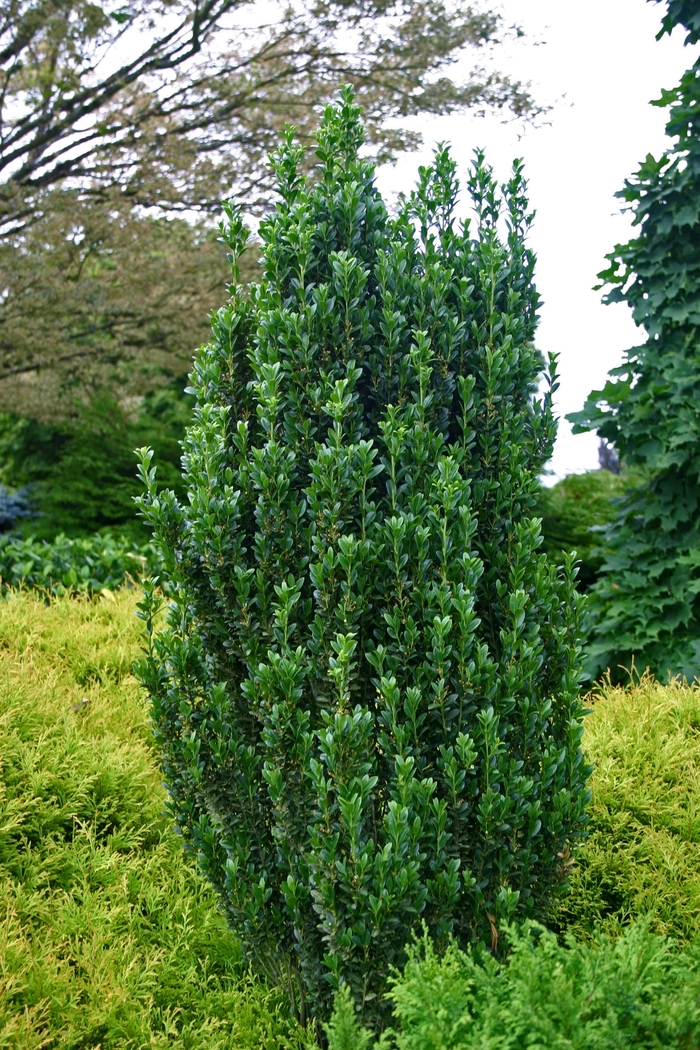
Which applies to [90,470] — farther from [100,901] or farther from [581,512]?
[100,901]

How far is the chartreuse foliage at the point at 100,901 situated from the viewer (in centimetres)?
340

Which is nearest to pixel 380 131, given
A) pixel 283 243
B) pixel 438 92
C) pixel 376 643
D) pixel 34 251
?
pixel 438 92

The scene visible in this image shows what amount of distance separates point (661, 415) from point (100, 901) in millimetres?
5331

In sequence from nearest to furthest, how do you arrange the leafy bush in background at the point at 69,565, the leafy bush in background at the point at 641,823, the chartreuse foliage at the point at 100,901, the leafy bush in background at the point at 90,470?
the chartreuse foliage at the point at 100,901 < the leafy bush in background at the point at 641,823 < the leafy bush in background at the point at 69,565 < the leafy bush in background at the point at 90,470

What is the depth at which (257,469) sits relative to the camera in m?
3.29

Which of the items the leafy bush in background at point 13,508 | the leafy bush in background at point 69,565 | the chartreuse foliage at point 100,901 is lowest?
the chartreuse foliage at point 100,901

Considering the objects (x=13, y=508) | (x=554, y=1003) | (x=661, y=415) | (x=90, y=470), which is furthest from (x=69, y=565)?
(x=13, y=508)

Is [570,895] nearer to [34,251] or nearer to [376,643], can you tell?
[376,643]

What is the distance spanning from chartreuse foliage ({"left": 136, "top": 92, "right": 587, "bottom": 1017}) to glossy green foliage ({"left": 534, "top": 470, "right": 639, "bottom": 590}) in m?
8.19

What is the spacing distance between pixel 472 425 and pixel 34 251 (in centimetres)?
872

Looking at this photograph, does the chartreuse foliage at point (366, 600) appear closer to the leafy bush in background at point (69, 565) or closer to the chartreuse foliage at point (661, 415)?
the chartreuse foliage at point (661, 415)

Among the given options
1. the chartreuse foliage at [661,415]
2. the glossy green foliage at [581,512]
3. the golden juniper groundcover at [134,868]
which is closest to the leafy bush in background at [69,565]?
the golden juniper groundcover at [134,868]

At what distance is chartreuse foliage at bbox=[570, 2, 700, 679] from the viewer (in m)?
7.03

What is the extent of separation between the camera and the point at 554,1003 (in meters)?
2.54
